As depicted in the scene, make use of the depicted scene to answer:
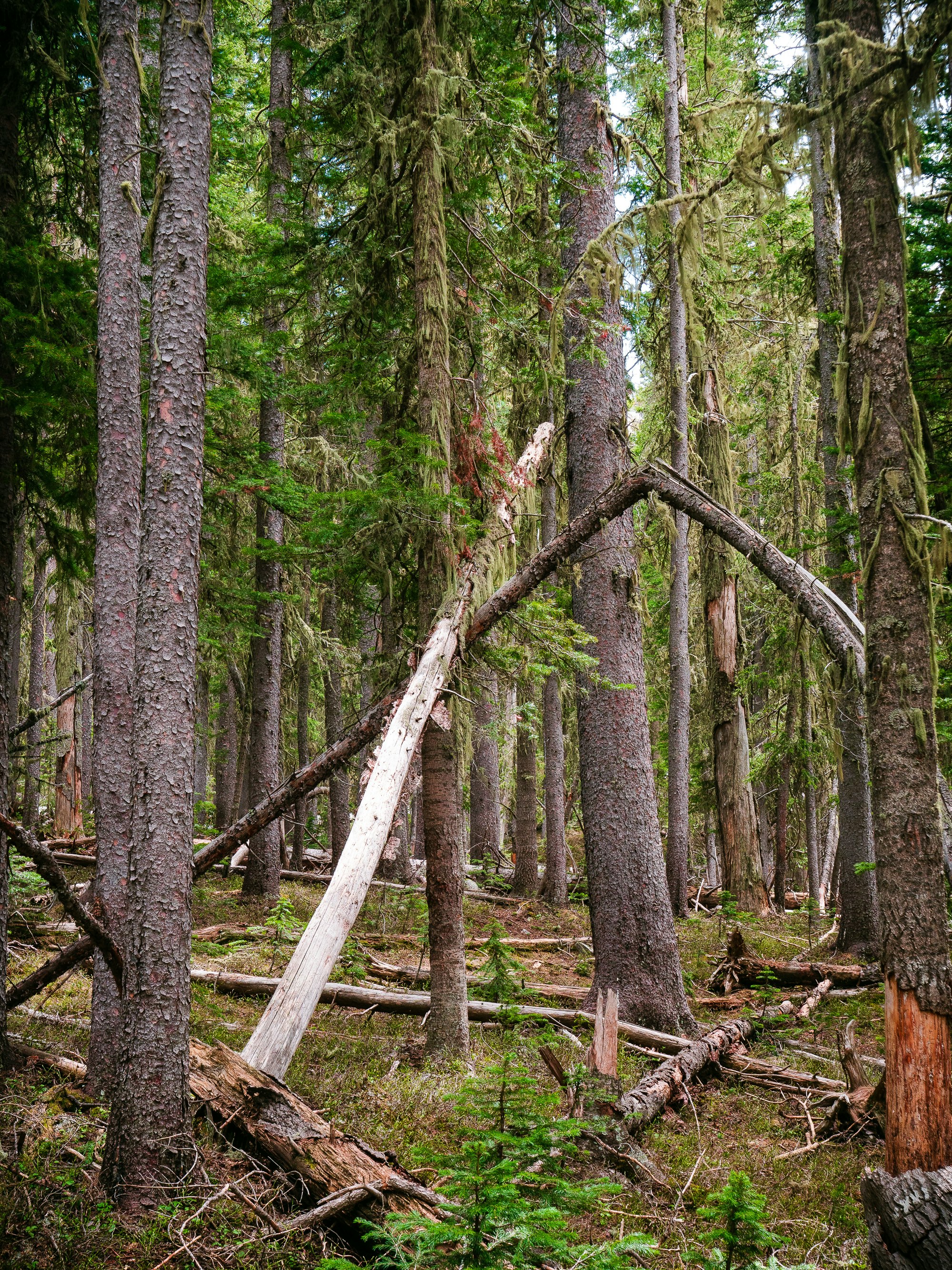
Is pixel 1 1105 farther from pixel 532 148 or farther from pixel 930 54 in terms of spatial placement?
pixel 532 148

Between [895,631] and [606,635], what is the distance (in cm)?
372

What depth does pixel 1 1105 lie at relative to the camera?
17.2ft

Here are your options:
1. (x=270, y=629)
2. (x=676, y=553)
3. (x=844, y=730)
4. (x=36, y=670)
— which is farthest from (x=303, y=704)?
(x=844, y=730)

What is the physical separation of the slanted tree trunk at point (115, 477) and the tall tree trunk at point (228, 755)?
1259cm

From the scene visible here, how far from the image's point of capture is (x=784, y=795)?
16828 millimetres

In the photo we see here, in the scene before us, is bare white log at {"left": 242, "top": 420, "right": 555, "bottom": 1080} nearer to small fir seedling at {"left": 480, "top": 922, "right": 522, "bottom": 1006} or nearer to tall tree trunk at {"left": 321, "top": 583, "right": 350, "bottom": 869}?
small fir seedling at {"left": 480, "top": 922, "right": 522, "bottom": 1006}

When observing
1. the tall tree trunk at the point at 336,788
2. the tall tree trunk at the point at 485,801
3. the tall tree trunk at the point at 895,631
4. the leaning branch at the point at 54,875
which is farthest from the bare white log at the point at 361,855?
the tall tree trunk at the point at 485,801

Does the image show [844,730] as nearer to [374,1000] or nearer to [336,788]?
[374,1000]

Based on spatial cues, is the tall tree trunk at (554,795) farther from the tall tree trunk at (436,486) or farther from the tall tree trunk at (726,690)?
the tall tree trunk at (436,486)

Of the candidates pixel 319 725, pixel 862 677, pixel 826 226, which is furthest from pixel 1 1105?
pixel 319 725

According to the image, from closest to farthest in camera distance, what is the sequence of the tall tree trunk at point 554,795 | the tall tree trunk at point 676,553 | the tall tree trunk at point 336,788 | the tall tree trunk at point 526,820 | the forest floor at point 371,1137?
the forest floor at point 371,1137 < the tall tree trunk at point 676,553 < the tall tree trunk at point 554,795 < the tall tree trunk at point 336,788 < the tall tree trunk at point 526,820

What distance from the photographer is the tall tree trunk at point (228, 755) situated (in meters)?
20.2

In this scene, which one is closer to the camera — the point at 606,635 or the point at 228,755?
the point at 606,635

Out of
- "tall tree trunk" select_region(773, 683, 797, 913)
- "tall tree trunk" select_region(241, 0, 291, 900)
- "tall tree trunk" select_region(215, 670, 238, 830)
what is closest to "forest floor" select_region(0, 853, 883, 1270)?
"tall tree trunk" select_region(241, 0, 291, 900)
